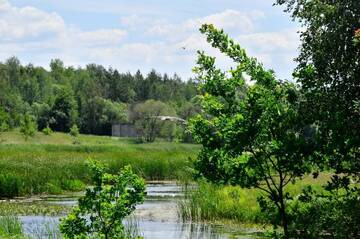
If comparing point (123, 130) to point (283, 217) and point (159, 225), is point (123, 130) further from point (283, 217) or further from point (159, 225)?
point (283, 217)

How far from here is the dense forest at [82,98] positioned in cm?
11494

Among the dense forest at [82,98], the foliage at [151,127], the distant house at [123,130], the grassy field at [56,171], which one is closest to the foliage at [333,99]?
the grassy field at [56,171]

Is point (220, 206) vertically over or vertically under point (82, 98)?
under

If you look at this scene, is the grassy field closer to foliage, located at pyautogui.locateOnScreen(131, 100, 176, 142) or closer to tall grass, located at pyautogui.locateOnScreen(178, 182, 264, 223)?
tall grass, located at pyautogui.locateOnScreen(178, 182, 264, 223)

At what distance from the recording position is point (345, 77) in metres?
10.8

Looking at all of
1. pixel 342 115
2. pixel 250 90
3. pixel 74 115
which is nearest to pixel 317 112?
pixel 342 115

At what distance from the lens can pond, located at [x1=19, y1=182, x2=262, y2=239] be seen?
60.8 feet

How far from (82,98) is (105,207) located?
121 metres

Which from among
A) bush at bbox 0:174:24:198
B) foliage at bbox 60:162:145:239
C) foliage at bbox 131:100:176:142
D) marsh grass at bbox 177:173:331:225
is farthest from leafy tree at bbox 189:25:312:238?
foliage at bbox 131:100:176:142

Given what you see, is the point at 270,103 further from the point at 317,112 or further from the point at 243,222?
the point at 243,222

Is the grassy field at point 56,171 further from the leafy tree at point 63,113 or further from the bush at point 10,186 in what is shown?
the leafy tree at point 63,113

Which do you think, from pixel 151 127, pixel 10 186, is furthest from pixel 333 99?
pixel 151 127

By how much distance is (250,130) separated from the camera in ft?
30.8

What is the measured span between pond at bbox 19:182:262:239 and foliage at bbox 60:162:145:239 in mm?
5168
